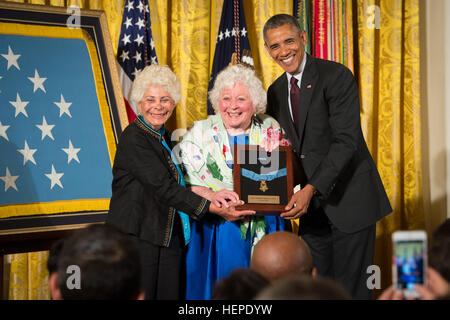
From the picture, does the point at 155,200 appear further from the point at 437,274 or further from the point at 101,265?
the point at 437,274

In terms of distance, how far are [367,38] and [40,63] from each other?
8.89 feet

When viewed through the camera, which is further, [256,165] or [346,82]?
[346,82]

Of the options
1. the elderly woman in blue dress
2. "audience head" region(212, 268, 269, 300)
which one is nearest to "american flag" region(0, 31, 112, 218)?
the elderly woman in blue dress

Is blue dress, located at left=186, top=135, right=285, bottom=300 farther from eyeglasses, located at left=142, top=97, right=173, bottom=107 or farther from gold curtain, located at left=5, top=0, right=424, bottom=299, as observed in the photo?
gold curtain, located at left=5, top=0, right=424, bottom=299

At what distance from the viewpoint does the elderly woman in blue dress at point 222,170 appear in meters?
2.70

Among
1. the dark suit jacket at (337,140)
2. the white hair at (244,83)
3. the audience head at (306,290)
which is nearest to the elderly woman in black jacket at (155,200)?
the white hair at (244,83)

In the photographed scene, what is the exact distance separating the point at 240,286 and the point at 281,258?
1.26 feet

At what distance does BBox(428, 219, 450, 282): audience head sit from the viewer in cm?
150

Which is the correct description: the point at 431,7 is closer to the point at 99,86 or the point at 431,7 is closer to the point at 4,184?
the point at 99,86

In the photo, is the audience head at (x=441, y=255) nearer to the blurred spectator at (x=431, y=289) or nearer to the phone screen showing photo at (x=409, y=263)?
the blurred spectator at (x=431, y=289)

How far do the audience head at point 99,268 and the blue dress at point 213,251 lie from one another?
4.52ft

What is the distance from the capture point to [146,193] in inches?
104

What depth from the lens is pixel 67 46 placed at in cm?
309
